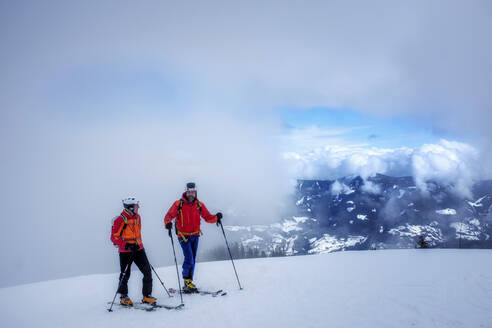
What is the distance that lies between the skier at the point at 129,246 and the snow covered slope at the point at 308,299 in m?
0.63

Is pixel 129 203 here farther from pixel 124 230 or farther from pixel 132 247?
pixel 132 247

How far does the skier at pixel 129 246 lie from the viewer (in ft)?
29.6

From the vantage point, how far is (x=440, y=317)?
244 inches

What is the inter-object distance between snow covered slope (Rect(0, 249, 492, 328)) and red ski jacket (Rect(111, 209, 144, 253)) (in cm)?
196

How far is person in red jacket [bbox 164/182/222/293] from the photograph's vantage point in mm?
9938

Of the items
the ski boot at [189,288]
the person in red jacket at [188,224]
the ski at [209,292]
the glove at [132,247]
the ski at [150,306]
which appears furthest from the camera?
the person in red jacket at [188,224]

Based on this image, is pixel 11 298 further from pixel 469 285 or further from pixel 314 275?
pixel 469 285

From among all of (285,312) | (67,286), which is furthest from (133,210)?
(67,286)

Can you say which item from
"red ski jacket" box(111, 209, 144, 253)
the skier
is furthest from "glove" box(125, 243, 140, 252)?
"red ski jacket" box(111, 209, 144, 253)

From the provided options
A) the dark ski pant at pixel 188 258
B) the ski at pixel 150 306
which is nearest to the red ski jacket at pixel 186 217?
the dark ski pant at pixel 188 258

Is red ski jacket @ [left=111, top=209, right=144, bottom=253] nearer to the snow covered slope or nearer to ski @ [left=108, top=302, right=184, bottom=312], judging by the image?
ski @ [left=108, top=302, right=184, bottom=312]

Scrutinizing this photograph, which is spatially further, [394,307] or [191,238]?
[191,238]

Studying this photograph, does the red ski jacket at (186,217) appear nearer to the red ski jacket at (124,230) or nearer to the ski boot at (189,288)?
the red ski jacket at (124,230)

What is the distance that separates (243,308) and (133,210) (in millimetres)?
4554
